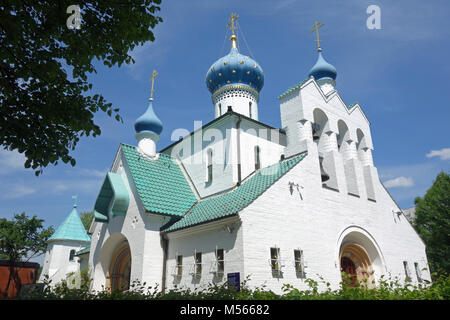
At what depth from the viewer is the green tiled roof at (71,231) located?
2694 centimetres

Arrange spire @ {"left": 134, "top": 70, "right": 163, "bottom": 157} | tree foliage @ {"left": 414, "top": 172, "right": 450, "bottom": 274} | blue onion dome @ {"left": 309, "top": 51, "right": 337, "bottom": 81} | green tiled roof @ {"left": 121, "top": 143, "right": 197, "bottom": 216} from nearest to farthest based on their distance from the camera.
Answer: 1. green tiled roof @ {"left": 121, "top": 143, "right": 197, "bottom": 216}
2. spire @ {"left": 134, "top": 70, "right": 163, "bottom": 157}
3. blue onion dome @ {"left": 309, "top": 51, "right": 337, "bottom": 81}
4. tree foliage @ {"left": 414, "top": 172, "right": 450, "bottom": 274}

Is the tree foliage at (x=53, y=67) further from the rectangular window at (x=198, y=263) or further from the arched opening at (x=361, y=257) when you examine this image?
the arched opening at (x=361, y=257)

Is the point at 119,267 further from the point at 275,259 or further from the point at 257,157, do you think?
the point at 275,259

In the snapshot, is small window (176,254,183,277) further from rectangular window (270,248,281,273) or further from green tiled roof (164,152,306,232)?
rectangular window (270,248,281,273)

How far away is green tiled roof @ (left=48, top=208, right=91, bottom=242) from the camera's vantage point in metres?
26.9

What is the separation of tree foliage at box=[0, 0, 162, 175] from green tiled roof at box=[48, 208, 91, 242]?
73.5ft

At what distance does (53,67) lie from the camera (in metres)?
7.06

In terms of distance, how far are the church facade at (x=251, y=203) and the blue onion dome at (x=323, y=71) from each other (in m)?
3.94

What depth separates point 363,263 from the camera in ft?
50.7

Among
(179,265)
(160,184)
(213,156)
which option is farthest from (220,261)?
(213,156)

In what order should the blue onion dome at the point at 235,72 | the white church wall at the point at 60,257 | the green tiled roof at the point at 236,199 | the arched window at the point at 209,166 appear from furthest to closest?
the white church wall at the point at 60,257
the blue onion dome at the point at 235,72
the arched window at the point at 209,166
the green tiled roof at the point at 236,199

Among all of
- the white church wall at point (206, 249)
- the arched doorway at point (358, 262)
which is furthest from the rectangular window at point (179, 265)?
the arched doorway at point (358, 262)

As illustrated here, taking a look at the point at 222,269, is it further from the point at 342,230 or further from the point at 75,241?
the point at 75,241

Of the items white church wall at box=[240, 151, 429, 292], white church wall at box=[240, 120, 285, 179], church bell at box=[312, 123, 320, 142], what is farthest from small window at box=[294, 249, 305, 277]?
church bell at box=[312, 123, 320, 142]
